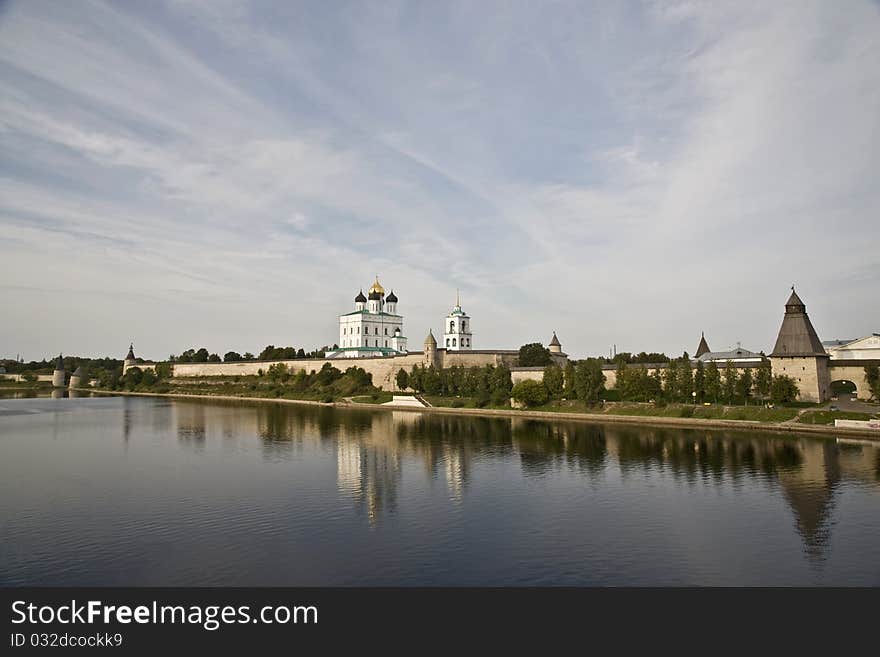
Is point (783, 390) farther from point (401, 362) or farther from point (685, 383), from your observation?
point (401, 362)

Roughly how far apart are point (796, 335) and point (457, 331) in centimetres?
3131

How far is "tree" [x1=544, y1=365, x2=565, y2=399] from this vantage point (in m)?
34.0

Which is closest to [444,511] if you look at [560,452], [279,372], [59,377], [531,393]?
[560,452]

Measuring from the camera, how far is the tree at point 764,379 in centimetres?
2720

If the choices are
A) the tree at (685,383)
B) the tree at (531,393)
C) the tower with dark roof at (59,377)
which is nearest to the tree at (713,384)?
the tree at (685,383)

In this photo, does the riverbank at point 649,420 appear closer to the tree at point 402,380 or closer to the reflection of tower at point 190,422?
the tree at point 402,380

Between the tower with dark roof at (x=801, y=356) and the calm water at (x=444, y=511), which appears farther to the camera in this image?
the tower with dark roof at (x=801, y=356)

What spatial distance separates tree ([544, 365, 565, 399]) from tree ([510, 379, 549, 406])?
348mm

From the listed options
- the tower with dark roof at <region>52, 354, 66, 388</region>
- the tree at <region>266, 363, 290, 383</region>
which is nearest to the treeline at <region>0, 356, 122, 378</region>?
the tower with dark roof at <region>52, 354, 66, 388</region>

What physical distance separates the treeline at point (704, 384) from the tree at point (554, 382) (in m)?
3.25

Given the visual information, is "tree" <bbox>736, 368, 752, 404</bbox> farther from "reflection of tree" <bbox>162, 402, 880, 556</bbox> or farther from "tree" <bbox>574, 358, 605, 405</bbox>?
"tree" <bbox>574, 358, 605, 405</bbox>

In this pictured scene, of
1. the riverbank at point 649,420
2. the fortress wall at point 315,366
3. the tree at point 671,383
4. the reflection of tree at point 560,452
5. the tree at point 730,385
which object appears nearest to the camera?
the reflection of tree at point 560,452
